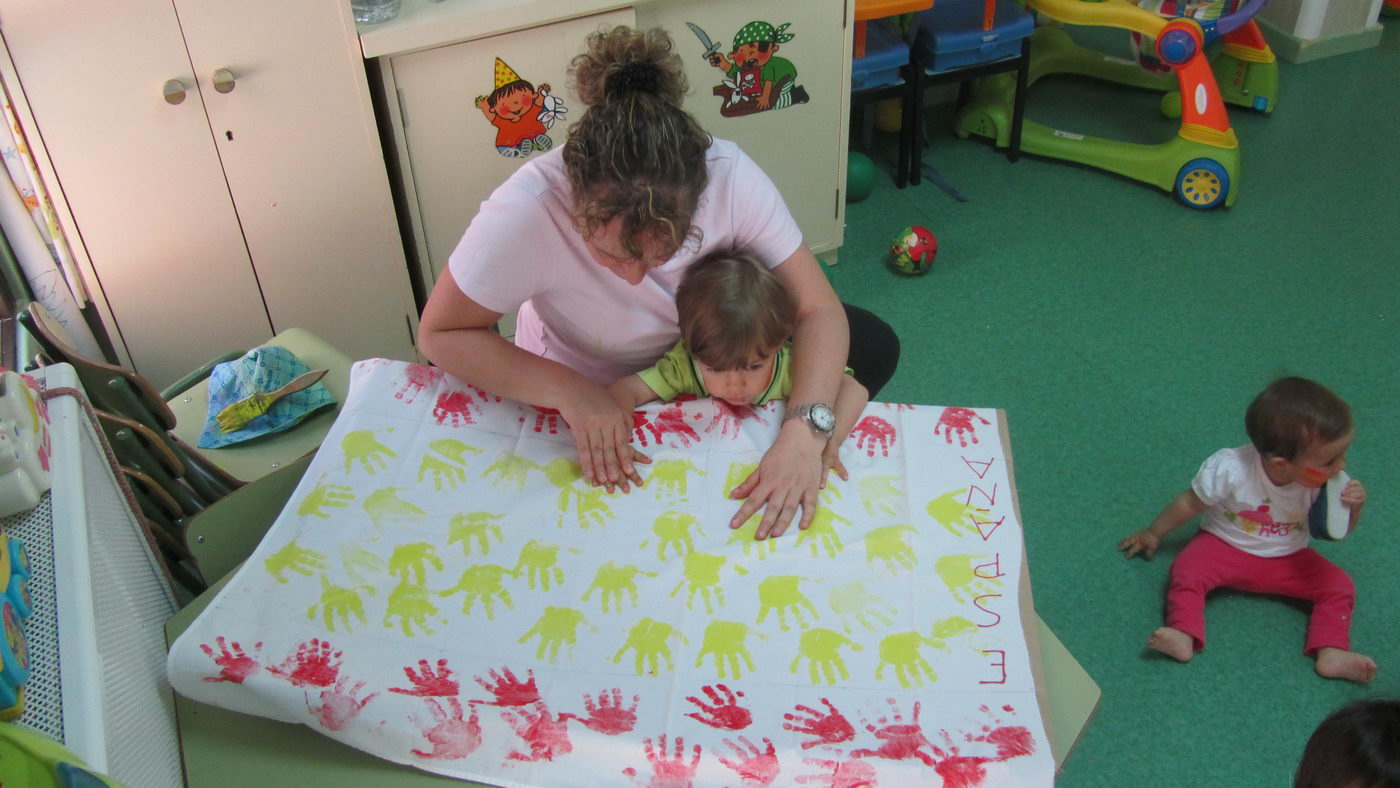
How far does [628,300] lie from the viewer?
1.46 metres

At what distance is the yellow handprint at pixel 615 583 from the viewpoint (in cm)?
113

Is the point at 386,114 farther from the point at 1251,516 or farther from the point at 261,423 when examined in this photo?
the point at 1251,516

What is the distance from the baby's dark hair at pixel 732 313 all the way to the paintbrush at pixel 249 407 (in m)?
0.66

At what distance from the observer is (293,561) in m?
1.14

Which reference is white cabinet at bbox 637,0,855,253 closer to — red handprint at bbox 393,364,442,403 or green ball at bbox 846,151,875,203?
green ball at bbox 846,151,875,203

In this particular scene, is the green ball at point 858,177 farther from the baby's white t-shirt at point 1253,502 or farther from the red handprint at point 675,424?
the red handprint at point 675,424

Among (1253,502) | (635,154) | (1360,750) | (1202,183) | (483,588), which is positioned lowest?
(1253,502)

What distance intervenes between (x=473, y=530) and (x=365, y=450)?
A: 0.19 meters

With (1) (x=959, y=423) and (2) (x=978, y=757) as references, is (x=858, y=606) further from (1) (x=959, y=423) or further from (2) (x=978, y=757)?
(1) (x=959, y=423)

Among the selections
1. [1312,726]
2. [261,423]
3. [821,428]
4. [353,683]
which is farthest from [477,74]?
[1312,726]

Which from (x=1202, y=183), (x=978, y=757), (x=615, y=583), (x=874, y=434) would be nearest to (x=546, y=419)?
(x=615, y=583)

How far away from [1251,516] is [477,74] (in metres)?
1.69

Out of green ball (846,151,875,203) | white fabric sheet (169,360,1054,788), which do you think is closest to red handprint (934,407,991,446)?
white fabric sheet (169,360,1054,788)

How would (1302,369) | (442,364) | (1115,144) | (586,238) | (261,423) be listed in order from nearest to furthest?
(586,238) → (442,364) → (261,423) → (1302,369) → (1115,144)
